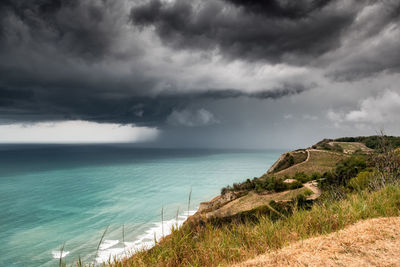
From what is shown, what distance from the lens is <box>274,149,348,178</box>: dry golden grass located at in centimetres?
7481

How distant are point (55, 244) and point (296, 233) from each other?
Result: 4275cm

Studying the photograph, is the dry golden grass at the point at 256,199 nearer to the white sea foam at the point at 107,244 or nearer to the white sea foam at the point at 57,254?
the white sea foam at the point at 107,244

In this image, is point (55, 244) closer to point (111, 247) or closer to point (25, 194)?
point (111, 247)

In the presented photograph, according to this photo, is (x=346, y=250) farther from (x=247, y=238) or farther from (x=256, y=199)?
(x=256, y=199)

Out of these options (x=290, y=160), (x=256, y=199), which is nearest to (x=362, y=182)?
(x=256, y=199)

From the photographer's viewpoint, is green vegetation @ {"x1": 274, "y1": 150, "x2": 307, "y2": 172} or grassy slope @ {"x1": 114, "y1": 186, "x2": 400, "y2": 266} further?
green vegetation @ {"x1": 274, "y1": 150, "x2": 307, "y2": 172}

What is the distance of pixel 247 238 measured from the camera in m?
4.22

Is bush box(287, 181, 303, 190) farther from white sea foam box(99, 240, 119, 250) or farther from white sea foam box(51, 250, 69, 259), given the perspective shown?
white sea foam box(51, 250, 69, 259)

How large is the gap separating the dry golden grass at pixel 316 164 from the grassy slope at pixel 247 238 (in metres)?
Result: 73.9

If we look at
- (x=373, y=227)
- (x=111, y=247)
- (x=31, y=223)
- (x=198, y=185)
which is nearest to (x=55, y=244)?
(x=111, y=247)

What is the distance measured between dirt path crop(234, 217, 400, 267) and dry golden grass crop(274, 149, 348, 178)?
75215 mm

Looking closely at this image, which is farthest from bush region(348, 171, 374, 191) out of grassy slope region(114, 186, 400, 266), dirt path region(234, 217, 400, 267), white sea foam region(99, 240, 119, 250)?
white sea foam region(99, 240, 119, 250)

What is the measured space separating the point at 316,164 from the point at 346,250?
293 feet

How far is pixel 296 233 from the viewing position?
4109mm
